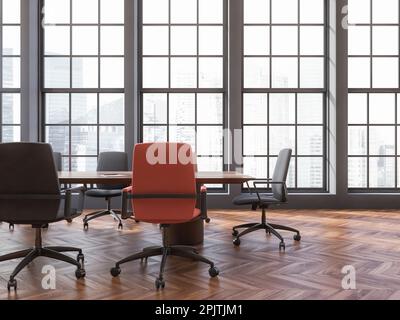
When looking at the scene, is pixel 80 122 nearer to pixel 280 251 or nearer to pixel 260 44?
pixel 260 44

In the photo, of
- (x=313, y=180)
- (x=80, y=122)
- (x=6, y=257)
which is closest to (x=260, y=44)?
(x=313, y=180)

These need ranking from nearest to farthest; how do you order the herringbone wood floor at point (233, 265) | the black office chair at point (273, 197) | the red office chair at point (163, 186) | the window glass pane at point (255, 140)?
the herringbone wood floor at point (233, 265), the red office chair at point (163, 186), the black office chair at point (273, 197), the window glass pane at point (255, 140)

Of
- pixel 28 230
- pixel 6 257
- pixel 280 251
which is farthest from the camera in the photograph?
pixel 28 230

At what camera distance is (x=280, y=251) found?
3.22m

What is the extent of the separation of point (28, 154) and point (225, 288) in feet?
4.90

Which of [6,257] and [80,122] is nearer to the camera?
[6,257]

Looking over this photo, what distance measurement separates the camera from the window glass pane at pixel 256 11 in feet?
19.6

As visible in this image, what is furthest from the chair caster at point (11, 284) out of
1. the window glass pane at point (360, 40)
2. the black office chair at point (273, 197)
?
the window glass pane at point (360, 40)

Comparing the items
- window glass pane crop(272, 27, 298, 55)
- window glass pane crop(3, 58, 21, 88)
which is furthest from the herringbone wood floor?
window glass pane crop(272, 27, 298, 55)

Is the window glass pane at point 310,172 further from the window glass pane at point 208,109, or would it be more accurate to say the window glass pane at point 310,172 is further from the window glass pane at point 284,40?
the window glass pane at point 284,40

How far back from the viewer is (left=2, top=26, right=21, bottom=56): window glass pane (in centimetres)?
603

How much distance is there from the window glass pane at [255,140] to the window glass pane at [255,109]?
4.6 inches

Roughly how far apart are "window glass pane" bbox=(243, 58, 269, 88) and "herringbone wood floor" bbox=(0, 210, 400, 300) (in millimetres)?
2465

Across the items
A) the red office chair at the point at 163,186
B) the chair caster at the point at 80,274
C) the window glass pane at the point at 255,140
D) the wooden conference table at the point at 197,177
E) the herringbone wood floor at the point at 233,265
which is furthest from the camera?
the window glass pane at the point at 255,140
